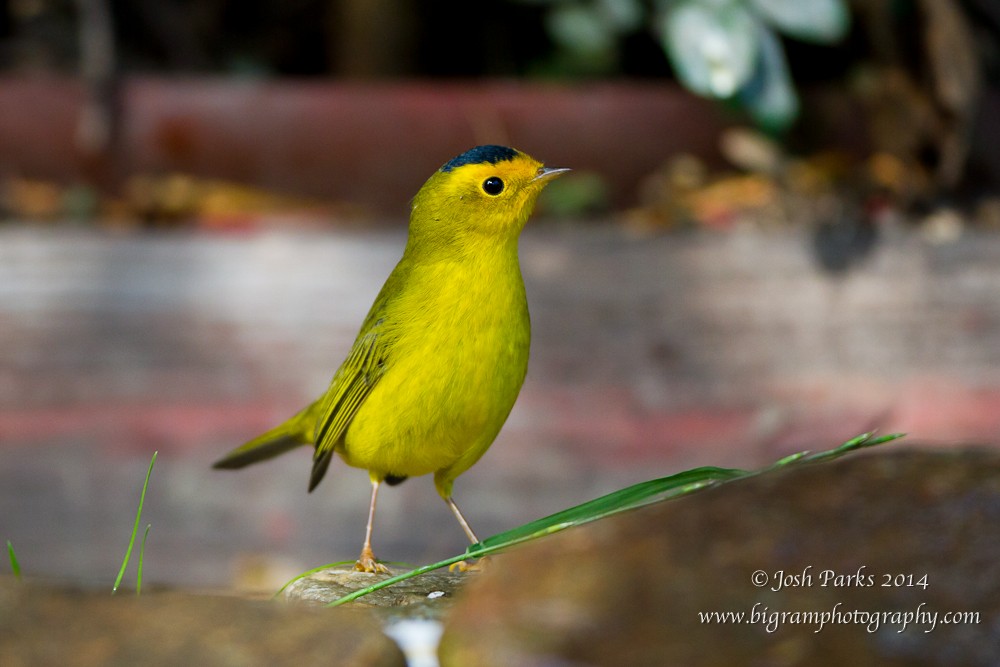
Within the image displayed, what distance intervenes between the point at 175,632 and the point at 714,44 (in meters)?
2.50

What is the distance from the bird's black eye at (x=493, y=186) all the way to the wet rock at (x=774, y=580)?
2.40ft

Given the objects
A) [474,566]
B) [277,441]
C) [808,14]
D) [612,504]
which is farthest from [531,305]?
[612,504]

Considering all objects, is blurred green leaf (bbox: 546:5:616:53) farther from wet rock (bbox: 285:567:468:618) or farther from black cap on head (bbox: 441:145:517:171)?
wet rock (bbox: 285:567:468:618)

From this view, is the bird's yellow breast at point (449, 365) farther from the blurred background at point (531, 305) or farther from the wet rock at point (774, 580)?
the blurred background at point (531, 305)

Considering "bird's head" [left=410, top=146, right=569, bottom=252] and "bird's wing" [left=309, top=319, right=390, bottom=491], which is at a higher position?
"bird's head" [left=410, top=146, right=569, bottom=252]

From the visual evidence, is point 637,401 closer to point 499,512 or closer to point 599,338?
point 599,338

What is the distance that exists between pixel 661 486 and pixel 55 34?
4.69m

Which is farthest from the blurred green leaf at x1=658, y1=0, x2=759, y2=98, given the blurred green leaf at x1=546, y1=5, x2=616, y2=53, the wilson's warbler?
the wilson's warbler

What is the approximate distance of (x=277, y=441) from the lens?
2.64 meters

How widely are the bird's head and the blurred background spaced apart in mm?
1881

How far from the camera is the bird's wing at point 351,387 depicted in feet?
7.29

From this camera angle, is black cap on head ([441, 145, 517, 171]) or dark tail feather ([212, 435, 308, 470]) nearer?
black cap on head ([441, 145, 517, 171])

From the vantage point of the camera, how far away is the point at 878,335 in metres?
4.00

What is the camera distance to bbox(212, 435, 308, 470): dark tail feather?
2588mm
